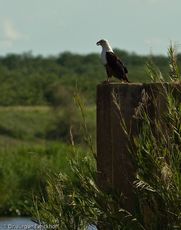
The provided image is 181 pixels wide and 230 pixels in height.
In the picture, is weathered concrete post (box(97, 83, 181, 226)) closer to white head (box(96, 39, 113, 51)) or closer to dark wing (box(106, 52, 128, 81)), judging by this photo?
dark wing (box(106, 52, 128, 81))

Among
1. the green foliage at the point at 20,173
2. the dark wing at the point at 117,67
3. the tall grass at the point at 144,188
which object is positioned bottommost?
the green foliage at the point at 20,173

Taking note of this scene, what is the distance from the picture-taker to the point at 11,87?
54.4 meters

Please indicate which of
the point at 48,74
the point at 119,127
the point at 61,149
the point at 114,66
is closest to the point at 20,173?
the point at 61,149

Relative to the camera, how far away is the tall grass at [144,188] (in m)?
7.61

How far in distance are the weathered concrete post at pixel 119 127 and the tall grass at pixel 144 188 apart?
0.07m

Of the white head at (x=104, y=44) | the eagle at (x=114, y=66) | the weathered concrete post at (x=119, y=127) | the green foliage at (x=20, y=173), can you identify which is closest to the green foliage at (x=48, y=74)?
the green foliage at (x=20, y=173)

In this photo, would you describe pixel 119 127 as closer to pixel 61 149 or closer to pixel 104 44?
pixel 104 44

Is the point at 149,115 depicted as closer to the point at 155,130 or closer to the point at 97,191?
the point at 155,130

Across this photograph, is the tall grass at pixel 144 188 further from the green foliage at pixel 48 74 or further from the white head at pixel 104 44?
the green foliage at pixel 48 74

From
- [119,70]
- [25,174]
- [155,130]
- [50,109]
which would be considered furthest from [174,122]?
[50,109]

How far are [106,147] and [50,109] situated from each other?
39109 mm

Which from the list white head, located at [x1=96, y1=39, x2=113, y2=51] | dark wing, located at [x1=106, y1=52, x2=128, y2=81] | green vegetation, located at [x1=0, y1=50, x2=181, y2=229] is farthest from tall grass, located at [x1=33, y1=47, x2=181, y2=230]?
white head, located at [x1=96, y1=39, x2=113, y2=51]

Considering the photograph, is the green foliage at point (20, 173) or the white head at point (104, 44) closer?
the white head at point (104, 44)

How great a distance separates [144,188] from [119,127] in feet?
2.03
